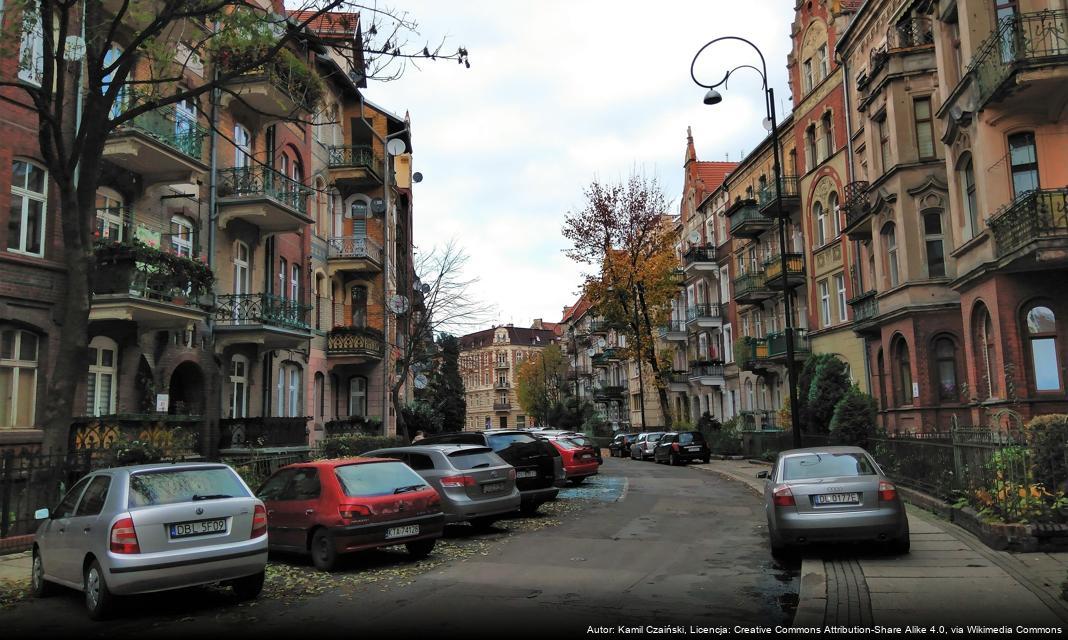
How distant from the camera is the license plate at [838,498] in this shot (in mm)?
10094

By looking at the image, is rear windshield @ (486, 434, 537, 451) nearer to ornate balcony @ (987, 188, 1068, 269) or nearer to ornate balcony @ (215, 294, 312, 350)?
ornate balcony @ (215, 294, 312, 350)

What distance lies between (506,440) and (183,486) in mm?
9784

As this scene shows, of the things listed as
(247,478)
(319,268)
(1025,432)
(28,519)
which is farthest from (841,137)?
(28,519)

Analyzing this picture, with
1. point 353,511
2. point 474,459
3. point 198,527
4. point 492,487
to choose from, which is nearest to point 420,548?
point 353,511

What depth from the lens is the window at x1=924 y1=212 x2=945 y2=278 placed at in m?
24.3

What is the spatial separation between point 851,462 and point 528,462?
744 centimetres

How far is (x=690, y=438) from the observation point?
3522 cm

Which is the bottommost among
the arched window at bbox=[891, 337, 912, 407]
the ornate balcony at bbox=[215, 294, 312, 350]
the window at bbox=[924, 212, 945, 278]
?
the arched window at bbox=[891, 337, 912, 407]

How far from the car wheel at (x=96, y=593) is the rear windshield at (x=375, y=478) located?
3230 mm

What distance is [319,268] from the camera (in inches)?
1204

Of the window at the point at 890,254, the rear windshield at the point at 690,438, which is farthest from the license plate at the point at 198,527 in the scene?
the rear windshield at the point at 690,438

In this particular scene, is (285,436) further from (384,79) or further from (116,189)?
(384,79)

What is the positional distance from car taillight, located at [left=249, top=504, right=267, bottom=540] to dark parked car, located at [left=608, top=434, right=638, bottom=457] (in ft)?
126

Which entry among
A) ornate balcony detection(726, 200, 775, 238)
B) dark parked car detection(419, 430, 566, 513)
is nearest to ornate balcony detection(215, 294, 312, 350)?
dark parked car detection(419, 430, 566, 513)
